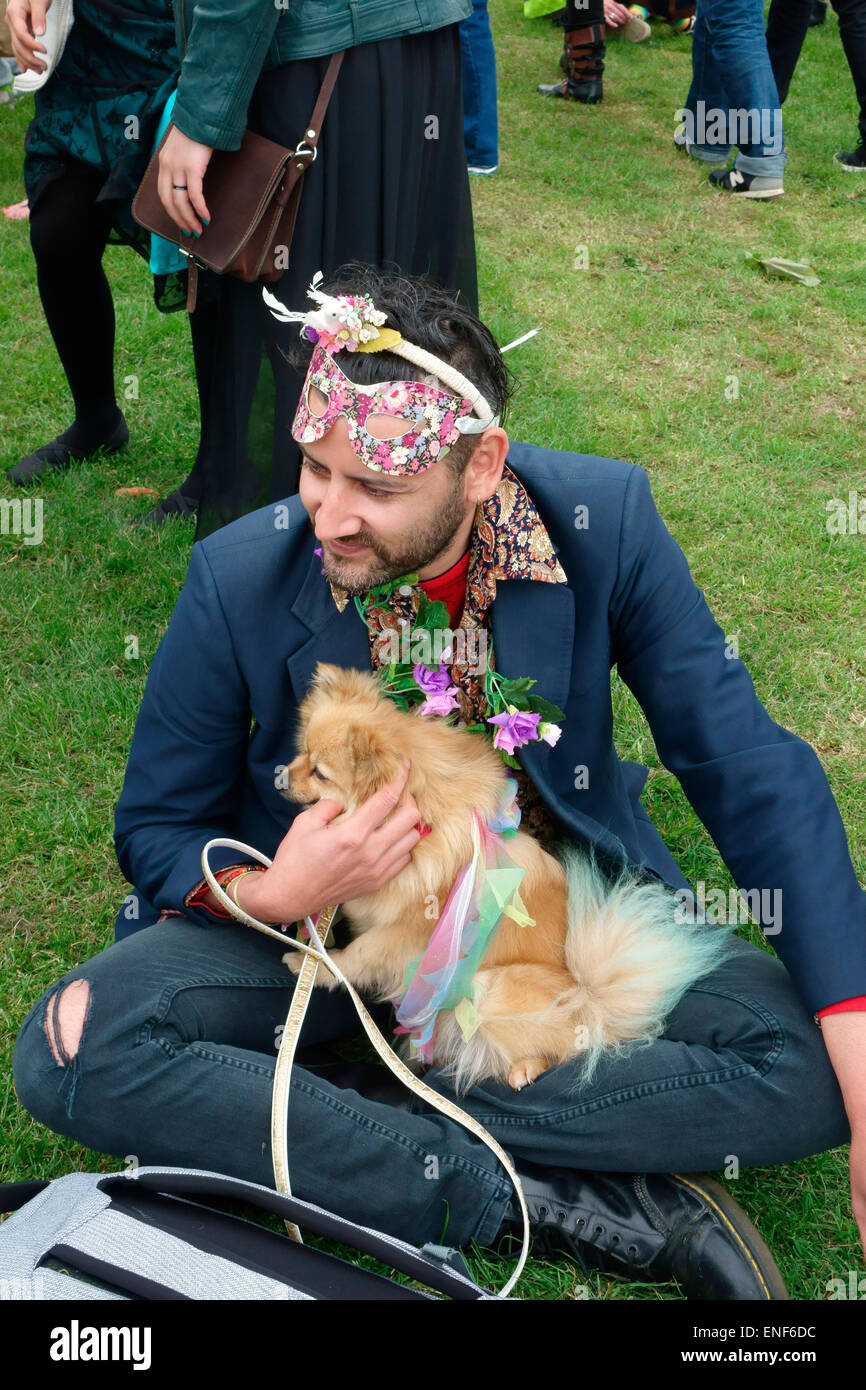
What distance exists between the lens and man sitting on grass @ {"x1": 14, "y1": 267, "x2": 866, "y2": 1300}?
1.94m

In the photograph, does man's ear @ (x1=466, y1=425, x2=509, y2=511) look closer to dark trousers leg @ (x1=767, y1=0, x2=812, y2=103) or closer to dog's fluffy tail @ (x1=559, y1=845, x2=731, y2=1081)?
dog's fluffy tail @ (x1=559, y1=845, x2=731, y2=1081)

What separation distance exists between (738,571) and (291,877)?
8.30ft

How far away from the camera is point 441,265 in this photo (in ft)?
11.2

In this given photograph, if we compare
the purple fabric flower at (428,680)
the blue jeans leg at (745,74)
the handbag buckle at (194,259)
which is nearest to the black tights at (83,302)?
the handbag buckle at (194,259)

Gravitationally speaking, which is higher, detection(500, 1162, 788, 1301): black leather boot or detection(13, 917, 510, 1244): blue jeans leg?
detection(13, 917, 510, 1244): blue jeans leg

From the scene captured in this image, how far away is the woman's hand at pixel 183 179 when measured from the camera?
2.92 m

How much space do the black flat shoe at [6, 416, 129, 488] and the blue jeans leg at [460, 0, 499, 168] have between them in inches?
126

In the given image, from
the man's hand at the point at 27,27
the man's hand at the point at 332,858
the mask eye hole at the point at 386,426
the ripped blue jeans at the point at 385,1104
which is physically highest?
the man's hand at the point at 27,27

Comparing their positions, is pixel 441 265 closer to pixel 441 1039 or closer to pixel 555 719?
pixel 555 719

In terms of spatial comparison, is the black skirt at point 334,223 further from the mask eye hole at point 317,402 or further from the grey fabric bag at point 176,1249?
the grey fabric bag at point 176,1249

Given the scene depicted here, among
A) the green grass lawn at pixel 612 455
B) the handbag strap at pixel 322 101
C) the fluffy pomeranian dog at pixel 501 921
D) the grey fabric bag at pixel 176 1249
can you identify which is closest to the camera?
the grey fabric bag at pixel 176 1249

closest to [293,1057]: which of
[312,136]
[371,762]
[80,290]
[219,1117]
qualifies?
[219,1117]

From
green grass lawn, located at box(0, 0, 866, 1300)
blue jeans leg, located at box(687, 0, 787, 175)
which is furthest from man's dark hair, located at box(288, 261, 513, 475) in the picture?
blue jeans leg, located at box(687, 0, 787, 175)

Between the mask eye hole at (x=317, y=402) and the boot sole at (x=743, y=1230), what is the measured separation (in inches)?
57.9
